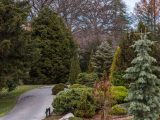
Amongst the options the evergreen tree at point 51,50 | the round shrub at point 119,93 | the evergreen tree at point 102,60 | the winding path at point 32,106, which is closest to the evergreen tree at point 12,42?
the winding path at point 32,106

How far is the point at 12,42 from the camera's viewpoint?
31188 mm

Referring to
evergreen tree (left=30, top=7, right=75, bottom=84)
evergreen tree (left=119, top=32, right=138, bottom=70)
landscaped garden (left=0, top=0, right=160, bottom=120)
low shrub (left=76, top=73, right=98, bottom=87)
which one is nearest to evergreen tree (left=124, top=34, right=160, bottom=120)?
→ landscaped garden (left=0, top=0, right=160, bottom=120)

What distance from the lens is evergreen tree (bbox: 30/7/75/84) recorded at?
44.2 m

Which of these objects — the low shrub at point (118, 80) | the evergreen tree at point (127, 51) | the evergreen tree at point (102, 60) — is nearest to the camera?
the evergreen tree at point (127, 51)

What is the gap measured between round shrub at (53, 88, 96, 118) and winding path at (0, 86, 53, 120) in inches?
65.4

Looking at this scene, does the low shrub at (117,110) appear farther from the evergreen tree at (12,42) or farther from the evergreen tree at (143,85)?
the evergreen tree at (12,42)

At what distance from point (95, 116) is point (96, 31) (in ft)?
122

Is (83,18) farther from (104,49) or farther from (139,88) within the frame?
(139,88)

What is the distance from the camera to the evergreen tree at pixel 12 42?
30.7 meters

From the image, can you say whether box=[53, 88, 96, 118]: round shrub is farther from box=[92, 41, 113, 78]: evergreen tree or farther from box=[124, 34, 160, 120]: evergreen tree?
box=[92, 41, 113, 78]: evergreen tree

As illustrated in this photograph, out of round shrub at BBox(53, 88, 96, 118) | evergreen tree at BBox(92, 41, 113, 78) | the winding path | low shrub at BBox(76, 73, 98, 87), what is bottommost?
the winding path

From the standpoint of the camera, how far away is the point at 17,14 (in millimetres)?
31547

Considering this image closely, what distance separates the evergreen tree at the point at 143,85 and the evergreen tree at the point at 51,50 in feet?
89.0

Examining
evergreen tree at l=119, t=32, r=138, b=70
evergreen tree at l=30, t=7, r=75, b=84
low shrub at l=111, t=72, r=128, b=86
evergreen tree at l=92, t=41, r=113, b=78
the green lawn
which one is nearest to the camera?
evergreen tree at l=119, t=32, r=138, b=70
